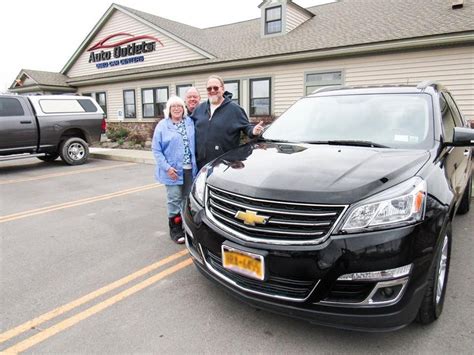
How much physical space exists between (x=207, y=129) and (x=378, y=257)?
8.15ft

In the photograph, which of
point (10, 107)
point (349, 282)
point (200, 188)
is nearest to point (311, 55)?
point (10, 107)

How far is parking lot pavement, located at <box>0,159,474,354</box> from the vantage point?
2.34 meters

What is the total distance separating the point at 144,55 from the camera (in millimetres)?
17094

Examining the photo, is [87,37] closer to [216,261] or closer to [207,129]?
[207,129]

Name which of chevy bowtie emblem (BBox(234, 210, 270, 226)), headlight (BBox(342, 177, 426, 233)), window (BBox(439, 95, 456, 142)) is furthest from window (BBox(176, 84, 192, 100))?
headlight (BBox(342, 177, 426, 233))

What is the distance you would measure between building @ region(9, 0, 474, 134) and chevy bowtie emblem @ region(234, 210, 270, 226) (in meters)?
9.81

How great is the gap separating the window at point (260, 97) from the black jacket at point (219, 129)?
9.58 metres

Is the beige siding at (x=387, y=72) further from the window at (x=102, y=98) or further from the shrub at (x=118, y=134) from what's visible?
the window at (x=102, y=98)

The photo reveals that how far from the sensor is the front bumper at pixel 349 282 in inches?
78.3

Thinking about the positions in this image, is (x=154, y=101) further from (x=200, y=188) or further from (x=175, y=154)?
(x=200, y=188)

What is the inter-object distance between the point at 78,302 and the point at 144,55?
16.0 metres

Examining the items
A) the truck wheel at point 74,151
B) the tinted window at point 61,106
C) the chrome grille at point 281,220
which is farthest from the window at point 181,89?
the chrome grille at point 281,220

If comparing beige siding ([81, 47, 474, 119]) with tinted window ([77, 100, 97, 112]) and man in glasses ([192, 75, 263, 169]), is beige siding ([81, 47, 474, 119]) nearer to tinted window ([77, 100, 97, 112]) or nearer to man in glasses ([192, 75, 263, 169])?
tinted window ([77, 100, 97, 112])

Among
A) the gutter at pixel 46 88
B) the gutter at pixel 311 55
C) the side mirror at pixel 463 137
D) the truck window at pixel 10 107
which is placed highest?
the gutter at pixel 311 55
